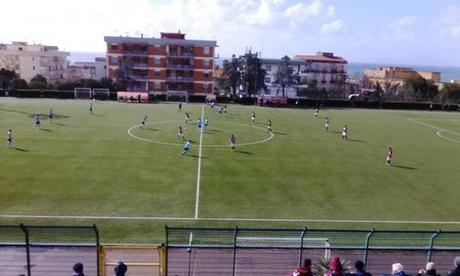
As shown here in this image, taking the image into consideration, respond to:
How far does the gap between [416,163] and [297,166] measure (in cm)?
1004

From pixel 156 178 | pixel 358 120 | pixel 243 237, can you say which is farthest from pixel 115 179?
pixel 358 120

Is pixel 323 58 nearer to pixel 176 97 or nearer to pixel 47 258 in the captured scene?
pixel 176 97

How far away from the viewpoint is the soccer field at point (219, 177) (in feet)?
74.1

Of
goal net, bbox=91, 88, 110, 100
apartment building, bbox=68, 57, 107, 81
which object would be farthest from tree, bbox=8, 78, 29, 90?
apartment building, bbox=68, 57, 107, 81

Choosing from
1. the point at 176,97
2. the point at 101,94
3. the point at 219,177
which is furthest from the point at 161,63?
the point at 219,177

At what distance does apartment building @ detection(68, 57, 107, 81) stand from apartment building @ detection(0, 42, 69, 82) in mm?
14517

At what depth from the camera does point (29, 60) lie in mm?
128250

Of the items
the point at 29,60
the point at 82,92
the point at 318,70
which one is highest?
the point at 29,60

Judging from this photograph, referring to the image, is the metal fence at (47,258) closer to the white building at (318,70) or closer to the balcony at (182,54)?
the balcony at (182,54)

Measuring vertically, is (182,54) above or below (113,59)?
above

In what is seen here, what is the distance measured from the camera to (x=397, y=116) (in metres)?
69.1

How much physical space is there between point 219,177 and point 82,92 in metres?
59.8

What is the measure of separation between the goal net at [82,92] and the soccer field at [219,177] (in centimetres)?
2973

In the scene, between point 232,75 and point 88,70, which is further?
point 88,70
